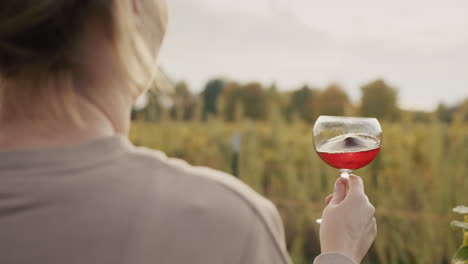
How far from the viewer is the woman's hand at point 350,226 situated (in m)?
1.37

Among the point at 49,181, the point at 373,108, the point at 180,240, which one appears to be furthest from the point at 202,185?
the point at 373,108

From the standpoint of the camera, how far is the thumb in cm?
159

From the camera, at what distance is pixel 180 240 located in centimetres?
86

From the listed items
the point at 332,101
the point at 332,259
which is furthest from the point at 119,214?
the point at 332,101

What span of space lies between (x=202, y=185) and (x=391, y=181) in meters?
5.68

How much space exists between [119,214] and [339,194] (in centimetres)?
94

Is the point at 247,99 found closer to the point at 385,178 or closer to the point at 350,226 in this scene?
the point at 385,178

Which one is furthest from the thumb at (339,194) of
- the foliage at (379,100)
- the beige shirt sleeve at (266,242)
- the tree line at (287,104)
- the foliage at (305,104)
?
the foliage at (305,104)

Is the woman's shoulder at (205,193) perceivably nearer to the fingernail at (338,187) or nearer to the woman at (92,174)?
the woman at (92,174)

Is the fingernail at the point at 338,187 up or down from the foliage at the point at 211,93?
up

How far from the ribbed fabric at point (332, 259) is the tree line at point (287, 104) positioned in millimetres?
5029

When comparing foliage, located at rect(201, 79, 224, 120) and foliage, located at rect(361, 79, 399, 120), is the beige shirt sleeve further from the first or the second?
foliage, located at rect(201, 79, 224, 120)

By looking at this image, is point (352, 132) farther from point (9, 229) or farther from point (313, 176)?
point (313, 176)

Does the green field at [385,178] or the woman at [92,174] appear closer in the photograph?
the woman at [92,174]
